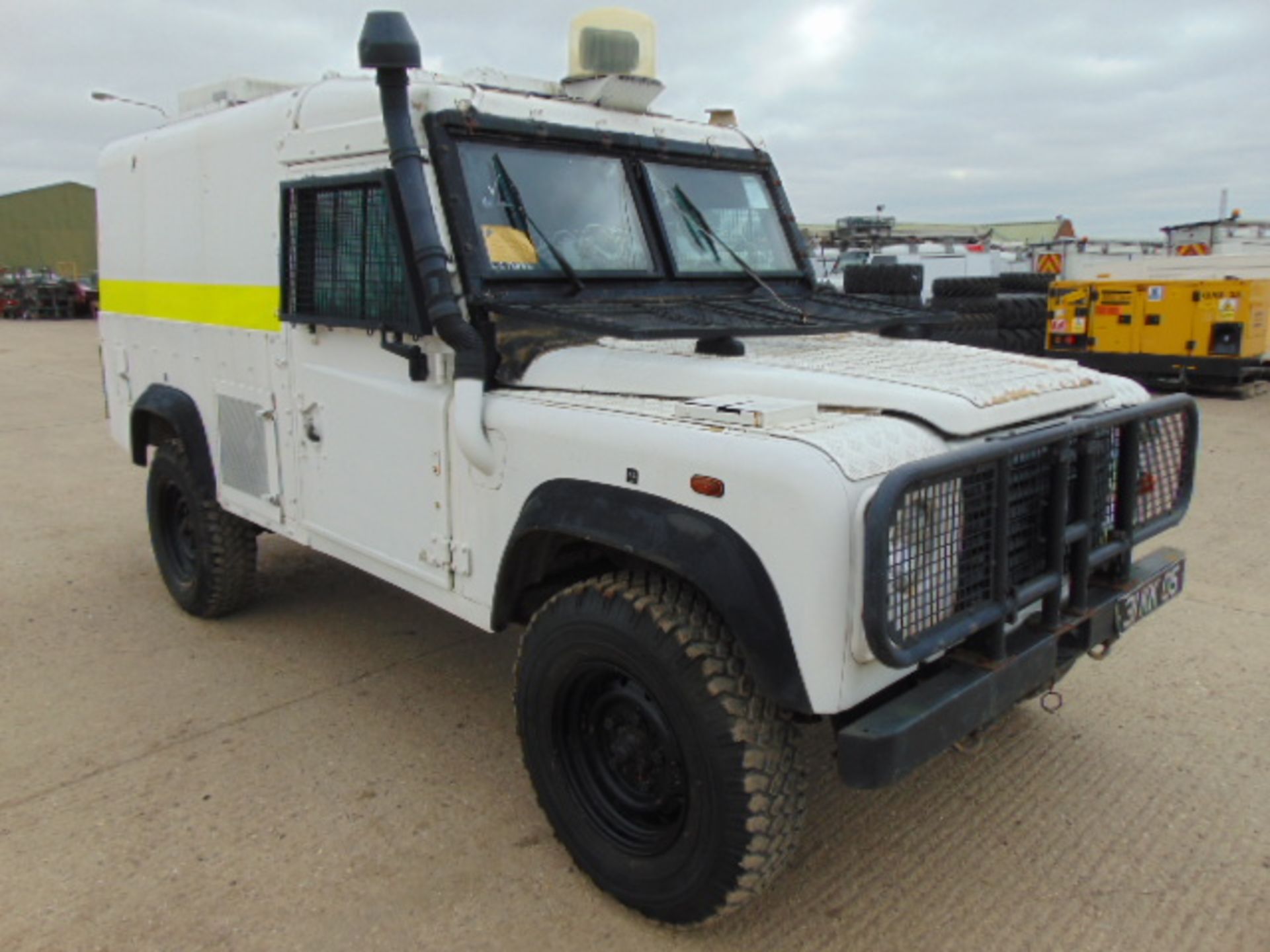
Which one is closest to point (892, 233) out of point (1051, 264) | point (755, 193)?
point (1051, 264)

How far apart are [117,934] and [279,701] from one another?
1.45m

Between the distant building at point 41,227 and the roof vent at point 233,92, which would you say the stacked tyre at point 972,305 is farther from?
the distant building at point 41,227

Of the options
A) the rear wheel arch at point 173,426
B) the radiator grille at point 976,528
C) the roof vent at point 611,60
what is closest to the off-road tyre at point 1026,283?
the roof vent at point 611,60

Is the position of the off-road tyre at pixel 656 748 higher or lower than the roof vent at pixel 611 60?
lower

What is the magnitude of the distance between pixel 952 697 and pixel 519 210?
210 cm

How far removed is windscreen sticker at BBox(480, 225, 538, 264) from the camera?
130 inches

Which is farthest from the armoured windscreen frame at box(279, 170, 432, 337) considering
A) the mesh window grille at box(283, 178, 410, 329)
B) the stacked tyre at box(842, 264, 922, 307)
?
the stacked tyre at box(842, 264, 922, 307)

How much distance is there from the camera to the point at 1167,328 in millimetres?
11781

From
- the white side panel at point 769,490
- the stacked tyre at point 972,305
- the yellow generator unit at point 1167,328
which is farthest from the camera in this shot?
the stacked tyre at point 972,305

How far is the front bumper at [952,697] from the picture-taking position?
2297mm

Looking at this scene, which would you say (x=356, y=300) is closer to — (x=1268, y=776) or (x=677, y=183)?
(x=677, y=183)

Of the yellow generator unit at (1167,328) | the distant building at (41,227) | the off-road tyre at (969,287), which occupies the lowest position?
the yellow generator unit at (1167,328)

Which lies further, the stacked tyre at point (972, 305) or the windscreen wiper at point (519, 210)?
the stacked tyre at point (972, 305)

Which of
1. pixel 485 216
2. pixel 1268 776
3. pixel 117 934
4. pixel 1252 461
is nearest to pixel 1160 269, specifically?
pixel 1252 461
